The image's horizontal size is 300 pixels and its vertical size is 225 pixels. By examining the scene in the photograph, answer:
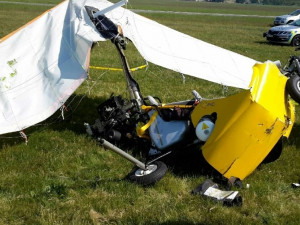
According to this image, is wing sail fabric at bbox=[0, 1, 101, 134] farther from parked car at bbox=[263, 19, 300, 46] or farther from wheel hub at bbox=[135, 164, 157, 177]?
parked car at bbox=[263, 19, 300, 46]

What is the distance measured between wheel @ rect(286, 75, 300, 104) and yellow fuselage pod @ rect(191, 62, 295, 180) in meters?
0.14

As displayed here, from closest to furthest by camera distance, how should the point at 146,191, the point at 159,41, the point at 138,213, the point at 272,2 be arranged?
the point at 138,213 < the point at 146,191 < the point at 159,41 < the point at 272,2

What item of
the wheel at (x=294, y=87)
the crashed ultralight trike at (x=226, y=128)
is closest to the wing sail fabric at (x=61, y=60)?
the crashed ultralight trike at (x=226, y=128)

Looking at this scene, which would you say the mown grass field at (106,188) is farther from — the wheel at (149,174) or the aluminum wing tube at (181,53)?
the aluminum wing tube at (181,53)

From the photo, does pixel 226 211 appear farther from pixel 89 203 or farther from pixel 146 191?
pixel 89 203

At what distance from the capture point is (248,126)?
4.59m

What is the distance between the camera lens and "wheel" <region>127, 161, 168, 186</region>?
16.2ft

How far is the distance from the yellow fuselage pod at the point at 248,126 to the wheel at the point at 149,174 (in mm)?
654

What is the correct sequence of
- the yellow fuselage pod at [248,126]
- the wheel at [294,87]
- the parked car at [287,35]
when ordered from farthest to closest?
the parked car at [287,35]
the wheel at [294,87]
the yellow fuselage pod at [248,126]

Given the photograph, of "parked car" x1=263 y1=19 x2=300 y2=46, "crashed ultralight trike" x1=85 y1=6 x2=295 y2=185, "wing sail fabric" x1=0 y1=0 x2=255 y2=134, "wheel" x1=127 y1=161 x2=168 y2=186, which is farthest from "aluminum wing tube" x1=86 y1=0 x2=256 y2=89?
"parked car" x1=263 y1=19 x2=300 y2=46

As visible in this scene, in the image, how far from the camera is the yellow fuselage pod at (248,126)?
457cm

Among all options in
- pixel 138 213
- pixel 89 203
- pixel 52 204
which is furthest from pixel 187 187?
pixel 52 204

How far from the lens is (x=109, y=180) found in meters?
5.19

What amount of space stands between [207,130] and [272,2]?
195617 millimetres
